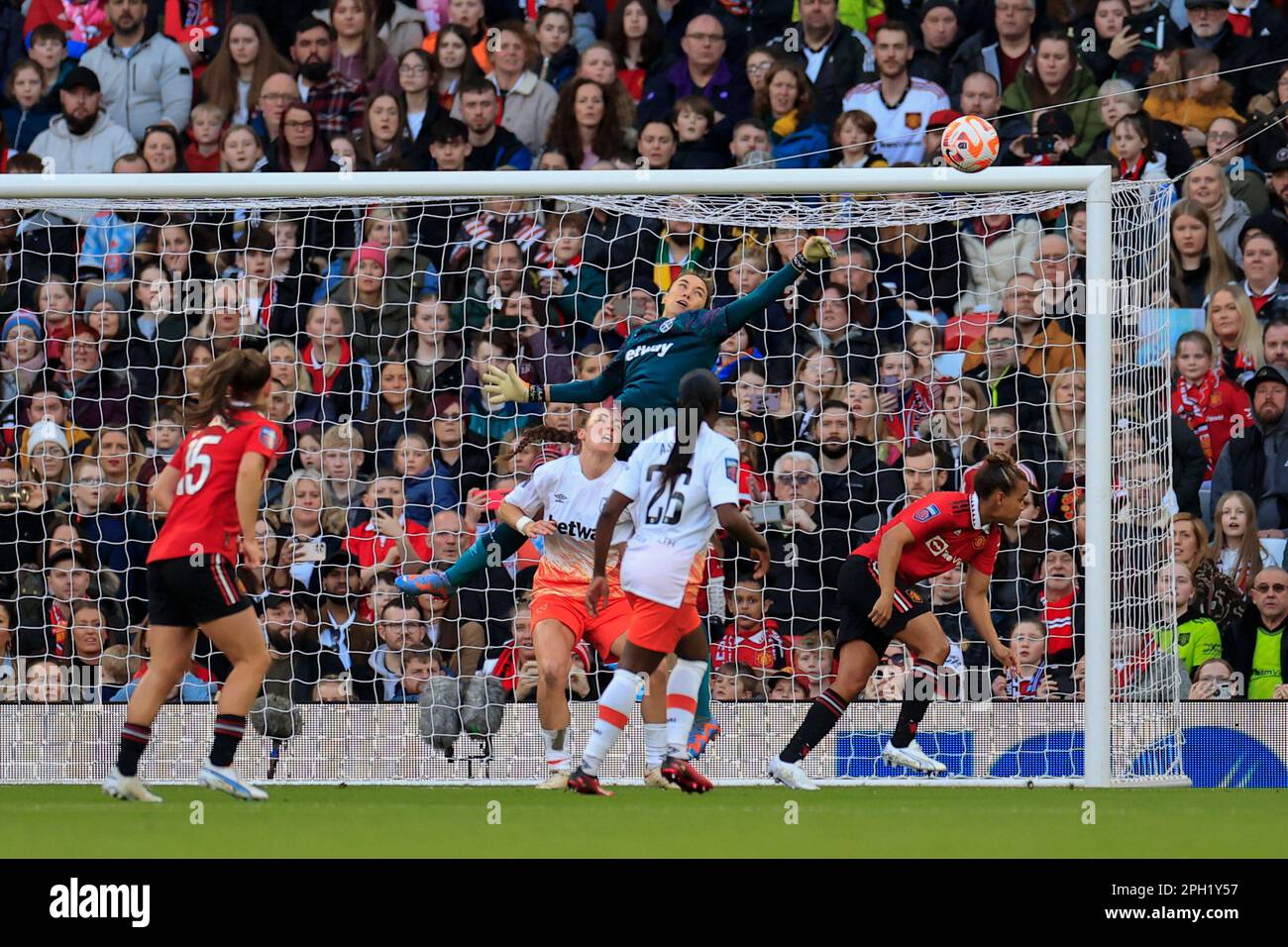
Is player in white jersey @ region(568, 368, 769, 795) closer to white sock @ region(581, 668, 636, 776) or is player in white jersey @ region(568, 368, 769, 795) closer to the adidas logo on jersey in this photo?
white sock @ region(581, 668, 636, 776)

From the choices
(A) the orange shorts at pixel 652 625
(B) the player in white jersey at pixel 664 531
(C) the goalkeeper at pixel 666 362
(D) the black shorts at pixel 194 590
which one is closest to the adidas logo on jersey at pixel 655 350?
(C) the goalkeeper at pixel 666 362

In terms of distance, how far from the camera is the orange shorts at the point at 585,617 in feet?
28.0

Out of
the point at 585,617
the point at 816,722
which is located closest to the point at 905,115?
the point at 585,617

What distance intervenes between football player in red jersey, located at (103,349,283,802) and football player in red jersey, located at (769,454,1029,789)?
8.26ft

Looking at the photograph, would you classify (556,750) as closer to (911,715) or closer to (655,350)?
(911,715)

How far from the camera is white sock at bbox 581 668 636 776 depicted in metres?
7.52

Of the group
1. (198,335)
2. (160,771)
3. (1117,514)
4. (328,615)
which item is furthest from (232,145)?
(1117,514)

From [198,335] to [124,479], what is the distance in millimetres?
968

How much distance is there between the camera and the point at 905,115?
1198cm

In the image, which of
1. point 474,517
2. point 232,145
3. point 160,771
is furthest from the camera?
point 232,145

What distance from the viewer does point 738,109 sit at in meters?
12.2

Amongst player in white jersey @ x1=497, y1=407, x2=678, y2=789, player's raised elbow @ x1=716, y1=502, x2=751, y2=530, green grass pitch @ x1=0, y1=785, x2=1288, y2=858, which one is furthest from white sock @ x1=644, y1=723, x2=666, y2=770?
player's raised elbow @ x1=716, y1=502, x2=751, y2=530

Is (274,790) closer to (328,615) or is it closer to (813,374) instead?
(328,615)

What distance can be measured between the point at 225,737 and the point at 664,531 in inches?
78.2
